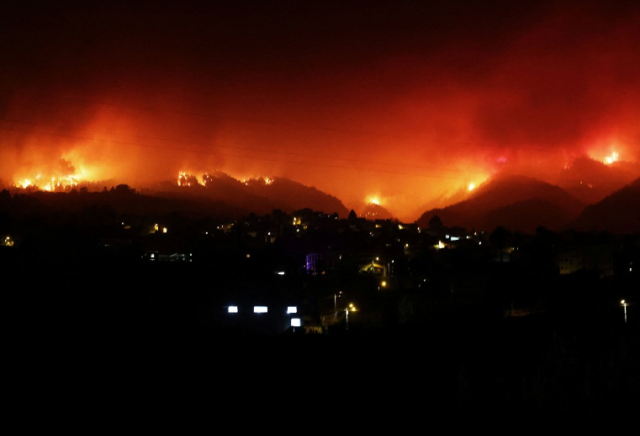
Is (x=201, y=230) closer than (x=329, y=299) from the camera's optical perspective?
No

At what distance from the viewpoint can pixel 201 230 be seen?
47.8 m

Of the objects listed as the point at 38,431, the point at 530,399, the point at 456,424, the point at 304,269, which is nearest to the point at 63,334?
the point at 38,431

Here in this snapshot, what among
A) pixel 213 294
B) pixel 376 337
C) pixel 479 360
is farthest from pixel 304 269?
pixel 479 360

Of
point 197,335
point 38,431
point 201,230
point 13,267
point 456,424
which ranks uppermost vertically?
point 201,230

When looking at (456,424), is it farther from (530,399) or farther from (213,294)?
(213,294)

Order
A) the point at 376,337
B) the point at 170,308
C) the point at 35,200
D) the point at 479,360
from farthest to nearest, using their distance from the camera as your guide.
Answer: the point at 35,200 < the point at 170,308 < the point at 376,337 < the point at 479,360

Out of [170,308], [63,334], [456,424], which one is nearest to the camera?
[456,424]

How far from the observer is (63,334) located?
39.9 ft

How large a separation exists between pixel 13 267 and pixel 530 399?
19.9 m

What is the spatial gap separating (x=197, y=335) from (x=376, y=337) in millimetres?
4599

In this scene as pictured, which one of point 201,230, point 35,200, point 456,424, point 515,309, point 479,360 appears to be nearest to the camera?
point 456,424

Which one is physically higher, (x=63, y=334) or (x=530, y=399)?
(x=63, y=334)

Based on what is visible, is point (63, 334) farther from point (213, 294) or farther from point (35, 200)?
point (35, 200)

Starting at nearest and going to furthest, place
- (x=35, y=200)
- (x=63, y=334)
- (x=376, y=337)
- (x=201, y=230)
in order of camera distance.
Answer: (x=63, y=334), (x=376, y=337), (x=201, y=230), (x=35, y=200)
